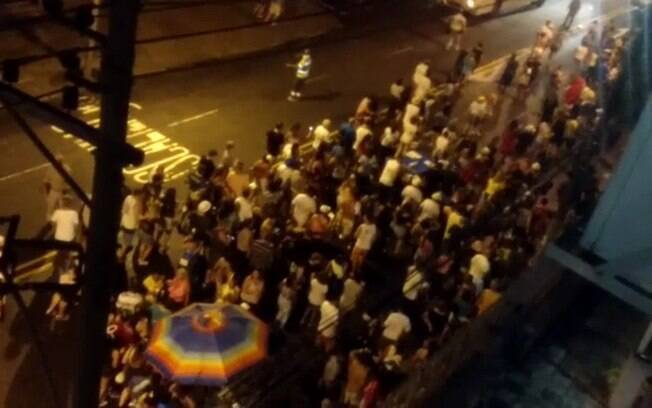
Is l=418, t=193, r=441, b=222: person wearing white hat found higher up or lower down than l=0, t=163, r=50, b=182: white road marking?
higher up

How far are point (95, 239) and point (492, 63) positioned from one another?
860 inches

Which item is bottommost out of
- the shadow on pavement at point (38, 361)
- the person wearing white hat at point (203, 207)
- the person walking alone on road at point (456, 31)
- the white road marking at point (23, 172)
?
the shadow on pavement at point (38, 361)

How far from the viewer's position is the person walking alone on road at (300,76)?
1928 centimetres

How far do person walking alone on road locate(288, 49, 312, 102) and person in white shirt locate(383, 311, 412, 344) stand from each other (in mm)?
9313

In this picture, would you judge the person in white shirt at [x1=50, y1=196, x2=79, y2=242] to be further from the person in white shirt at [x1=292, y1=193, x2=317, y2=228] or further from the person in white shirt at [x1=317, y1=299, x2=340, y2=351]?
the person in white shirt at [x1=317, y1=299, x2=340, y2=351]

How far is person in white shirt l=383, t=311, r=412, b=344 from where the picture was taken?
11.1 metres

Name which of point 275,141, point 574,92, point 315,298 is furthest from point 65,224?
point 574,92

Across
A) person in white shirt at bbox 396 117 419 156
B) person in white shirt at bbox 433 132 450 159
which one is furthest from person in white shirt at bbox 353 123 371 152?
person in white shirt at bbox 433 132 450 159

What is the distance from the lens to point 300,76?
19.4 metres

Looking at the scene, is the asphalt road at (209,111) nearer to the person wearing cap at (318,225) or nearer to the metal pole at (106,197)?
the person wearing cap at (318,225)

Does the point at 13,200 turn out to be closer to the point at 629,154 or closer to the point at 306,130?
the point at 306,130

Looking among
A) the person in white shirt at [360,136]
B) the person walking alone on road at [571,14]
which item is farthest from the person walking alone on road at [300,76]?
the person walking alone on road at [571,14]

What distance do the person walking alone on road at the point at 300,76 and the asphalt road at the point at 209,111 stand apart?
0.21 m

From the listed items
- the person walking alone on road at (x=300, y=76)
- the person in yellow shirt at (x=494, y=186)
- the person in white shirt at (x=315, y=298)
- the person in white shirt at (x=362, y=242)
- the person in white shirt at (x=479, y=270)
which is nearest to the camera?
the person in white shirt at (x=315, y=298)
